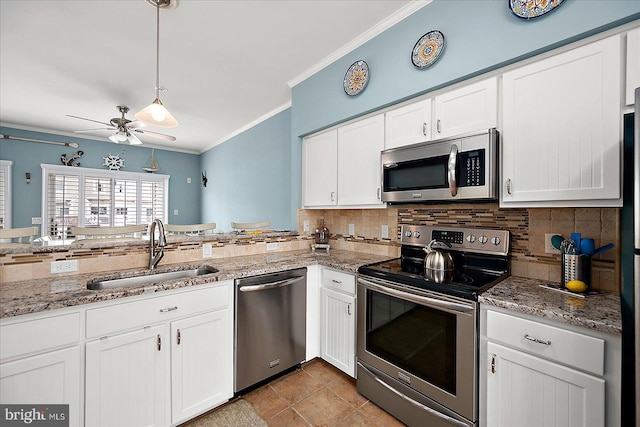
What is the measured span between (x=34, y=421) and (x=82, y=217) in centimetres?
548

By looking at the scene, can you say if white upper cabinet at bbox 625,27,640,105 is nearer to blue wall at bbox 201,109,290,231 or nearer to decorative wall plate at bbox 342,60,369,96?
decorative wall plate at bbox 342,60,369,96

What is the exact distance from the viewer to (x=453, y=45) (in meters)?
1.71

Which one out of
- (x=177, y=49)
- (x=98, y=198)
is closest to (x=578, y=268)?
(x=177, y=49)

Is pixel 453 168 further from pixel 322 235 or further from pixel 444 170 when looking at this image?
pixel 322 235

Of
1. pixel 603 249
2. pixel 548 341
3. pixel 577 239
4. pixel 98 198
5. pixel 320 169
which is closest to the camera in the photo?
pixel 548 341

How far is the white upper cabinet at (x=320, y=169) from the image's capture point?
8.32 feet

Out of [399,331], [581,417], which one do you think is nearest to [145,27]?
[399,331]

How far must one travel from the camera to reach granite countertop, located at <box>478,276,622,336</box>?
1.03 metres

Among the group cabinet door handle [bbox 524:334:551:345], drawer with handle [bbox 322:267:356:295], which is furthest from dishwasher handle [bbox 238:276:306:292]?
cabinet door handle [bbox 524:334:551:345]

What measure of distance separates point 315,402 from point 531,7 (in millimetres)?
2602

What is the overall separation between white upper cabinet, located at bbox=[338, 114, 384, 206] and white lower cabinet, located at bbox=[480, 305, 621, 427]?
3.79ft

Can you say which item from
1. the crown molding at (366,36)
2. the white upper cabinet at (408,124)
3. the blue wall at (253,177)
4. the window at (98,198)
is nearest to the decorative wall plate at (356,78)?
the crown molding at (366,36)

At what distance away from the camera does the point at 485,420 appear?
1.32 meters

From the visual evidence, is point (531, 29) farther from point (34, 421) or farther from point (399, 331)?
point (34, 421)
